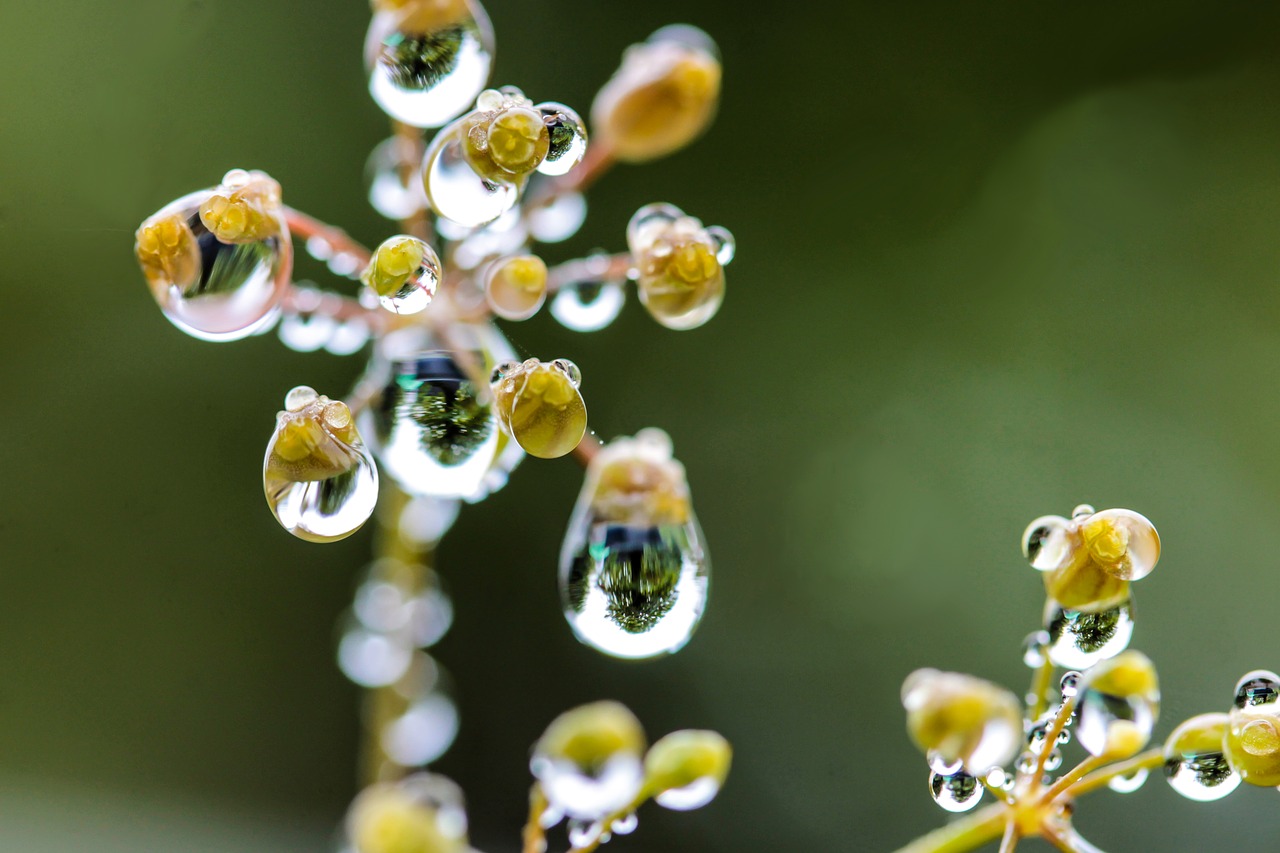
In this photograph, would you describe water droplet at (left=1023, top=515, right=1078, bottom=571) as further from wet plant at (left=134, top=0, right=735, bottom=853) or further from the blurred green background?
the blurred green background

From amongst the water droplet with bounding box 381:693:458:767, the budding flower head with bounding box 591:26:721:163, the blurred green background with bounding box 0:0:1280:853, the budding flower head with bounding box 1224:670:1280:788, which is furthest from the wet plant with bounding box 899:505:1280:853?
the blurred green background with bounding box 0:0:1280:853

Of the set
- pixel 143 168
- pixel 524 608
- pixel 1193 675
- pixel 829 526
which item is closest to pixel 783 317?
pixel 829 526

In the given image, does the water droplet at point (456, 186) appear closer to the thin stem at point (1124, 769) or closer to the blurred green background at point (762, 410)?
the thin stem at point (1124, 769)

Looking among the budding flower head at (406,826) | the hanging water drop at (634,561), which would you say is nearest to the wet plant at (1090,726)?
the hanging water drop at (634,561)

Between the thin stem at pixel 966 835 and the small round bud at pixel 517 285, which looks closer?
the thin stem at pixel 966 835

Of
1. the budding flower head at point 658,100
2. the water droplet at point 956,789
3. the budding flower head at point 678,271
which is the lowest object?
the water droplet at point 956,789

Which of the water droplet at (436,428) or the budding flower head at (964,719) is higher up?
the water droplet at (436,428)

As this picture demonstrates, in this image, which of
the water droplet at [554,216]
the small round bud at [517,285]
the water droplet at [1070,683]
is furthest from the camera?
the water droplet at [554,216]

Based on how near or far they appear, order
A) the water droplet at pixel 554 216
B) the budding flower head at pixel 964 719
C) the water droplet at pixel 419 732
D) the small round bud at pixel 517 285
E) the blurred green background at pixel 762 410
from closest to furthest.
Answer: the budding flower head at pixel 964 719 < the small round bud at pixel 517 285 < the water droplet at pixel 554 216 < the water droplet at pixel 419 732 < the blurred green background at pixel 762 410
